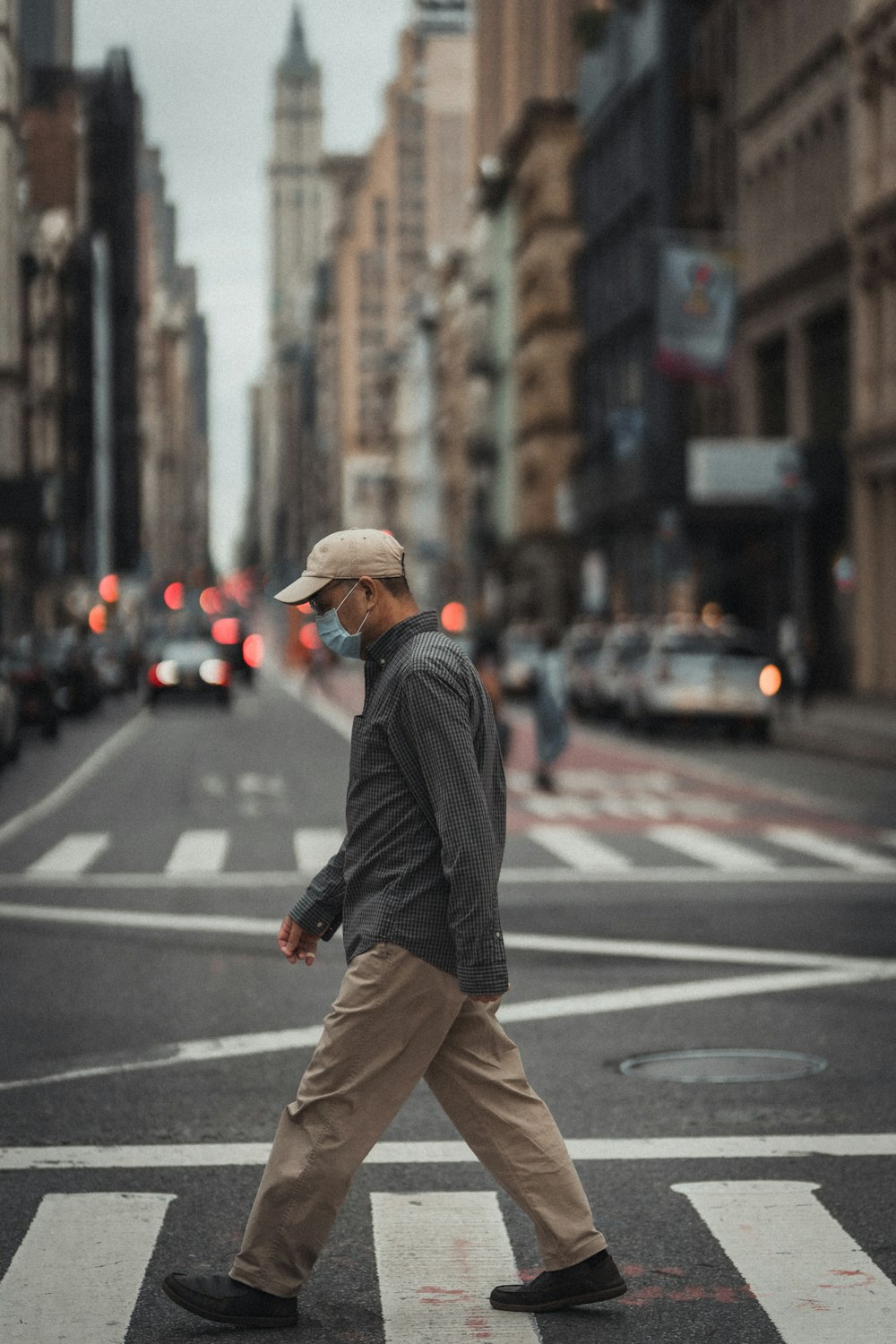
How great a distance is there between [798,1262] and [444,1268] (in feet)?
3.03

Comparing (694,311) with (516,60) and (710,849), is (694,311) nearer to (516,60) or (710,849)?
(710,849)

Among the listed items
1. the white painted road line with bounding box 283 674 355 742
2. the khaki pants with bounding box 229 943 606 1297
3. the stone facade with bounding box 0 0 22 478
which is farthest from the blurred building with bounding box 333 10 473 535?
the khaki pants with bounding box 229 943 606 1297

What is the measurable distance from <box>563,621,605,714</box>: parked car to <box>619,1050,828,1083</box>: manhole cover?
35.0 meters

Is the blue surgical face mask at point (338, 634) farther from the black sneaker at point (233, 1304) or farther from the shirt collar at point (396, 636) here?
the black sneaker at point (233, 1304)

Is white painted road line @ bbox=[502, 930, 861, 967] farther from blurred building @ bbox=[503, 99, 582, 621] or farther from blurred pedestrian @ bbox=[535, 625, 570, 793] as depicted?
blurred building @ bbox=[503, 99, 582, 621]

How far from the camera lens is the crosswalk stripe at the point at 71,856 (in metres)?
16.1

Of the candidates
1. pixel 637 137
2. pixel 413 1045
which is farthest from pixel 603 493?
pixel 413 1045

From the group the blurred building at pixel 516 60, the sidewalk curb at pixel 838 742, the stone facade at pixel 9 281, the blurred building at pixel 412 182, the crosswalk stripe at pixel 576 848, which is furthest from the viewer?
the blurred building at pixel 412 182

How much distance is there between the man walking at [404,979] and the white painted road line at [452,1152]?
168cm

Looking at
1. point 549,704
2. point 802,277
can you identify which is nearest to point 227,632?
point 802,277

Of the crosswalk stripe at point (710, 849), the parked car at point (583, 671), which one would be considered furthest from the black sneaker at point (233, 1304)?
the parked car at point (583, 671)

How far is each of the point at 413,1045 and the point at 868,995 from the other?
5.43 m

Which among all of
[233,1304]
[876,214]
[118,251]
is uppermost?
[118,251]

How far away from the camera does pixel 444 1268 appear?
587cm
